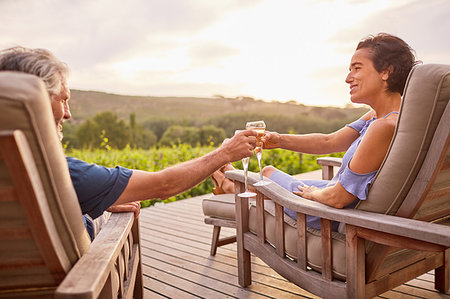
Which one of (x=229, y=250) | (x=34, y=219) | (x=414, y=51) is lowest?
(x=229, y=250)

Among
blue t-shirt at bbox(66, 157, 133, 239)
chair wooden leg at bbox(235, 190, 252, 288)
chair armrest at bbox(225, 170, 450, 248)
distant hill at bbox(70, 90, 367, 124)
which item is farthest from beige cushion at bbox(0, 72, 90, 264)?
distant hill at bbox(70, 90, 367, 124)

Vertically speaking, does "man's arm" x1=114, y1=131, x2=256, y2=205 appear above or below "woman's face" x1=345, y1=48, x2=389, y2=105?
below

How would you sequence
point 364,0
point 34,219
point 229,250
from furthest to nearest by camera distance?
point 364,0
point 229,250
point 34,219

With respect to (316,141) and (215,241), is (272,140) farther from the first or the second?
(215,241)

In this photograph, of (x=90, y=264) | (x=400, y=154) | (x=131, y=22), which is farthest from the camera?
(x=131, y=22)

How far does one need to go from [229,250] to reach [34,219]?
7.84ft

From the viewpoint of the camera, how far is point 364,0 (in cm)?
663

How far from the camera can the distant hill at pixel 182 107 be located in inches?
791

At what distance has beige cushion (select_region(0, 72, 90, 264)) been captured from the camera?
2.70 ft

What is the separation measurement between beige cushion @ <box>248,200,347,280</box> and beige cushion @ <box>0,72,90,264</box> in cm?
115

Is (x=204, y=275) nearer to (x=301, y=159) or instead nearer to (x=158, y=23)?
(x=301, y=159)

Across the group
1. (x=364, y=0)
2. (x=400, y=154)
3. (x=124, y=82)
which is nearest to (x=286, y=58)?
(x=364, y=0)

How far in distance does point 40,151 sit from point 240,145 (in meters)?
1.07

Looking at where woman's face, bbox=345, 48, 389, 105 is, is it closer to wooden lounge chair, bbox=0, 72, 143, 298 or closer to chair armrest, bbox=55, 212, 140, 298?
chair armrest, bbox=55, 212, 140, 298
